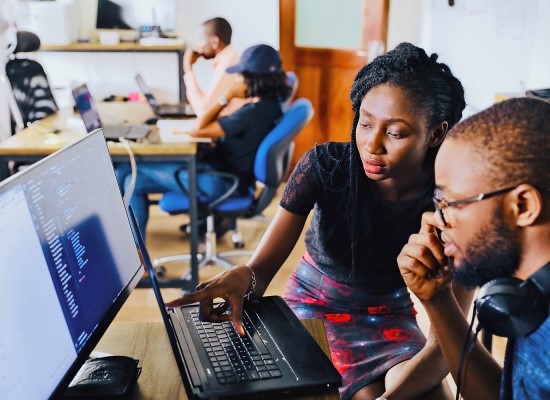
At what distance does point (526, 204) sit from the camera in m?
0.86

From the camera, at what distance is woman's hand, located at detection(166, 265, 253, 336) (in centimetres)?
120

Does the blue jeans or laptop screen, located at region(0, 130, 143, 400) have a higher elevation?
laptop screen, located at region(0, 130, 143, 400)

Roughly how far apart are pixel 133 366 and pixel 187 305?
0.21 m

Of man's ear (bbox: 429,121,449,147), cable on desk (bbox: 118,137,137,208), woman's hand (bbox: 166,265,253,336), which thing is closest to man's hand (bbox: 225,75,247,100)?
cable on desk (bbox: 118,137,137,208)

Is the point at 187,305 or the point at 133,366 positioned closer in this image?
the point at 133,366

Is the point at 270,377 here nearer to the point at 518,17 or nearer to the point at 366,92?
the point at 366,92

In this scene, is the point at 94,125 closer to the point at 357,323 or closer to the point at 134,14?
the point at 357,323

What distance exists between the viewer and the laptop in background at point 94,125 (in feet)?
8.87

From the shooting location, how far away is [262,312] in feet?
4.08

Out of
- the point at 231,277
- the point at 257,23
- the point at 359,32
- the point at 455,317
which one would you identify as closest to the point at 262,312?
the point at 231,277

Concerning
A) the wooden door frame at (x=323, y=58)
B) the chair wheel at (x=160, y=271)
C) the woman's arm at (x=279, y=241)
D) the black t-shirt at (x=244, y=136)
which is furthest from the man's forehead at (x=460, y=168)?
the wooden door frame at (x=323, y=58)

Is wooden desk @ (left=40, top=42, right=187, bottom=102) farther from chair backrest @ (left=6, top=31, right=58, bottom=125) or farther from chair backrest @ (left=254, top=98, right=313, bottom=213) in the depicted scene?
chair backrest @ (left=254, top=98, right=313, bottom=213)

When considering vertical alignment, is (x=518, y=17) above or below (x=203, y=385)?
above

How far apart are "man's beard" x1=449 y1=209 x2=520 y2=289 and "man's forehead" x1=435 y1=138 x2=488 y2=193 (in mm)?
55
